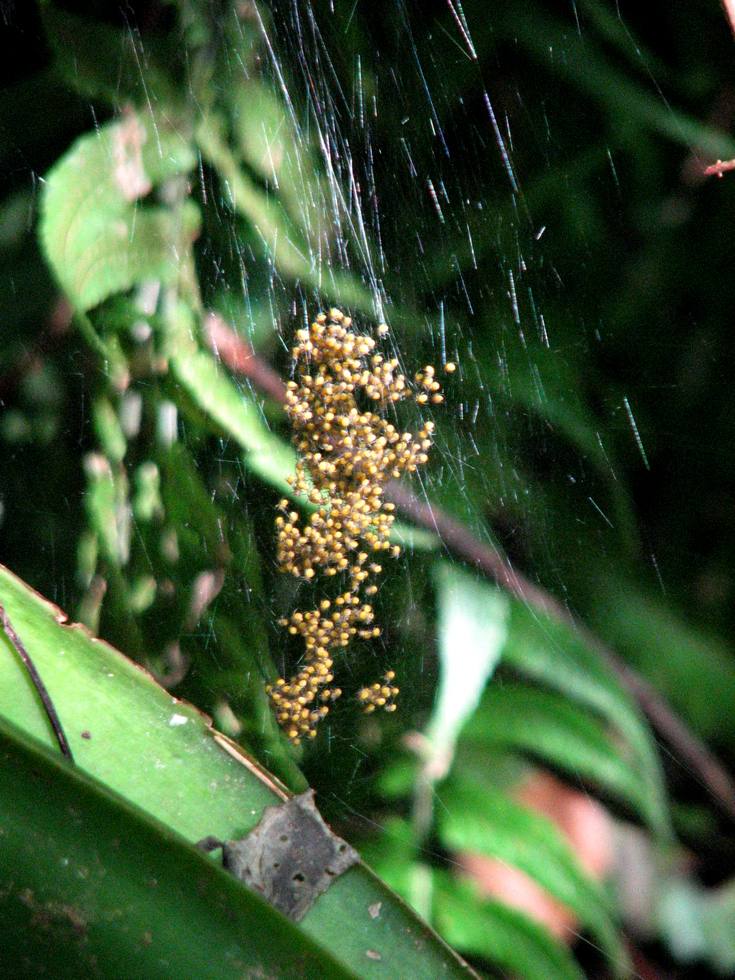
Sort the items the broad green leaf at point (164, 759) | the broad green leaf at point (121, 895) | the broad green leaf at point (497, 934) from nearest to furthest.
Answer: the broad green leaf at point (121, 895)
the broad green leaf at point (164, 759)
the broad green leaf at point (497, 934)

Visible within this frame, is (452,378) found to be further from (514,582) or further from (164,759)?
(164,759)

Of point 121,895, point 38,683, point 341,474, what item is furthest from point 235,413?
point 121,895

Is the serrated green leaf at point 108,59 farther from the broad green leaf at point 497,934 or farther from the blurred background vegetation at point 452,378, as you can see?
the broad green leaf at point 497,934

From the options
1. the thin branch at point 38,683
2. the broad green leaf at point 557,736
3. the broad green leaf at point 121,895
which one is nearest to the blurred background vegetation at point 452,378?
the broad green leaf at point 557,736

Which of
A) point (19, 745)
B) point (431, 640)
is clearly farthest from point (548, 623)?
point (19, 745)

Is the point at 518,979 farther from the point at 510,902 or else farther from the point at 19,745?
the point at 19,745

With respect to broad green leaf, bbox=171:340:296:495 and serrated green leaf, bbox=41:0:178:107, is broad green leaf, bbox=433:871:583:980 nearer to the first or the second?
broad green leaf, bbox=171:340:296:495

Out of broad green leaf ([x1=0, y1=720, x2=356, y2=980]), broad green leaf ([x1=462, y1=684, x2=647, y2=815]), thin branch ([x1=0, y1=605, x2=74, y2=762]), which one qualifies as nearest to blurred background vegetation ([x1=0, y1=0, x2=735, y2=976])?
broad green leaf ([x1=462, y1=684, x2=647, y2=815])
